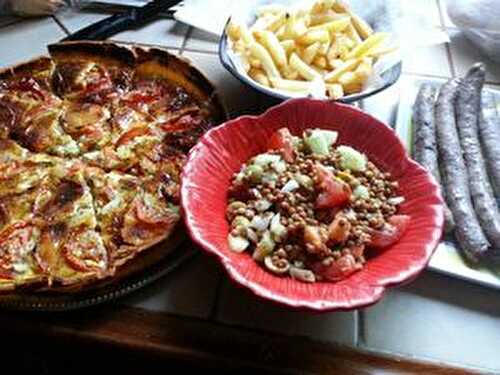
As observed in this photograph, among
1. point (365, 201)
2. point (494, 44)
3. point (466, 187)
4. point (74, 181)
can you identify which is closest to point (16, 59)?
point (74, 181)

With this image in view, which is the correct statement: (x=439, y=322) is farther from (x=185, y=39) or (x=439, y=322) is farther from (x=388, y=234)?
(x=185, y=39)

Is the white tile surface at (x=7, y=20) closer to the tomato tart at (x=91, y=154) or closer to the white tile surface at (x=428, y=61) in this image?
the tomato tart at (x=91, y=154)

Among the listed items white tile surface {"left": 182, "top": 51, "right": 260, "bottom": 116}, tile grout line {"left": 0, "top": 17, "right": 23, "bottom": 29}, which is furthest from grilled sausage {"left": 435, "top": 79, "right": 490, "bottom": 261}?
tile grout line {"left": 0, "top": 17, "right": 23, "bottom": 29}

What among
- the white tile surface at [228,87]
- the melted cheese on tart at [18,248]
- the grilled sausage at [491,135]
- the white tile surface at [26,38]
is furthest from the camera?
the white tile surface at [26,38]

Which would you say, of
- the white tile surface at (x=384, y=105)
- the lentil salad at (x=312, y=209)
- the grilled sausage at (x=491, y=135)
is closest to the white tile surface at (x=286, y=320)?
the lentil salad at (x=312, y=209)

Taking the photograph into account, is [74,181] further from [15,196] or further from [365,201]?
[365,201]

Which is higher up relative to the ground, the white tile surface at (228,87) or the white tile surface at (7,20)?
the white tile surface at (7,20)
